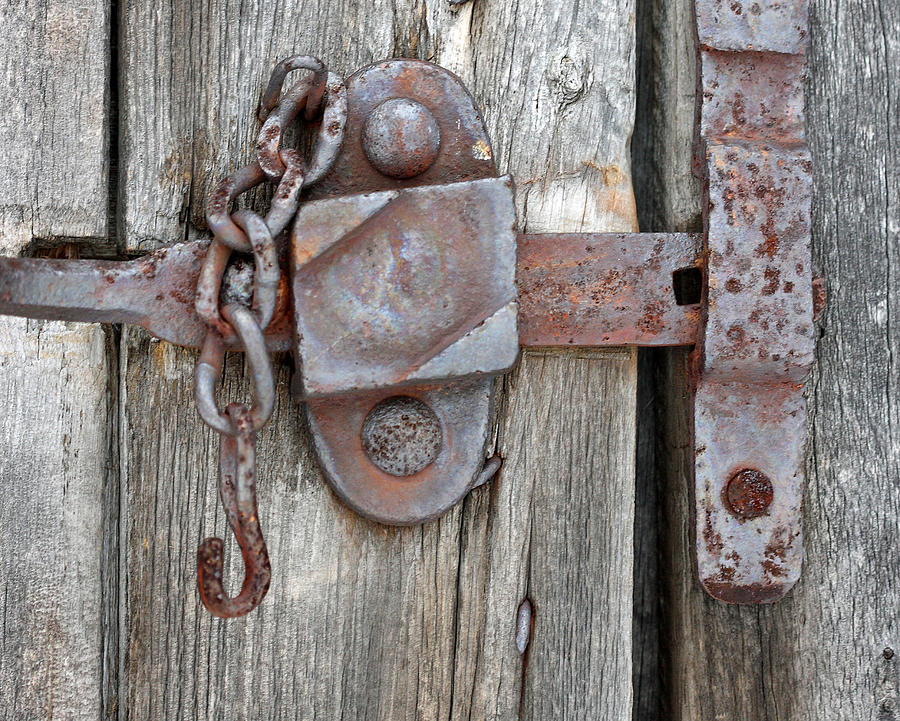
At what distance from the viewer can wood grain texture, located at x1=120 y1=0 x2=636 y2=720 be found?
27.2 inches

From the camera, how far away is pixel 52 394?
69 cm

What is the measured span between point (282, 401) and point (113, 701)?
0.32m

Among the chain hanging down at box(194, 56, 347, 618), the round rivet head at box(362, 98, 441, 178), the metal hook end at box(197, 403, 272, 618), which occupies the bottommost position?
the metal hook end at box(197, 403, 272, 618)

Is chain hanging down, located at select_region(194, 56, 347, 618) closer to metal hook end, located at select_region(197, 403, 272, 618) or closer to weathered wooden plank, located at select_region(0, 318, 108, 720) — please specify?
metal hook end, located at select_region(197, 403, 272, 618)

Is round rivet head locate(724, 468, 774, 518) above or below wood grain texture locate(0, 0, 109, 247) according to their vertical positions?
below

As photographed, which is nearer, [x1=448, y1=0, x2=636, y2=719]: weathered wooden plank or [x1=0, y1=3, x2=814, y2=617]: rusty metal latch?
[x1=0, y1=3, x2=814, y2=617]: rusty metal latch

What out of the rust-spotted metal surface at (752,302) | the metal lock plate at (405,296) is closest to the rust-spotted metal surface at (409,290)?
the metal lock plate at (405,296)

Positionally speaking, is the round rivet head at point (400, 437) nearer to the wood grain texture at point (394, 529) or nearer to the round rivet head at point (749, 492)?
the wood grain texture at point (394, 529)

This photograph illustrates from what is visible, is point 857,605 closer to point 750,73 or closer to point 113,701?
point 750,73

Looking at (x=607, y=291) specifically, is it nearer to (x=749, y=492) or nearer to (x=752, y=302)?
(x=752, y=302)

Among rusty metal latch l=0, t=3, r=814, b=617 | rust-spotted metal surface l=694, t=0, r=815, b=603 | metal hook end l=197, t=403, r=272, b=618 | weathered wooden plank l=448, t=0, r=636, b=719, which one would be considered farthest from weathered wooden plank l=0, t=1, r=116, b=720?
rust-spotted metal surface l=694, t=0, r=815, b=603

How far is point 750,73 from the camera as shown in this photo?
70cm

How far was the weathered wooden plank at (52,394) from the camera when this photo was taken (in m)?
0.67

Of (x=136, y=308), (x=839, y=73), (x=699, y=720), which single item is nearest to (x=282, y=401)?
(x=136, y=308)
